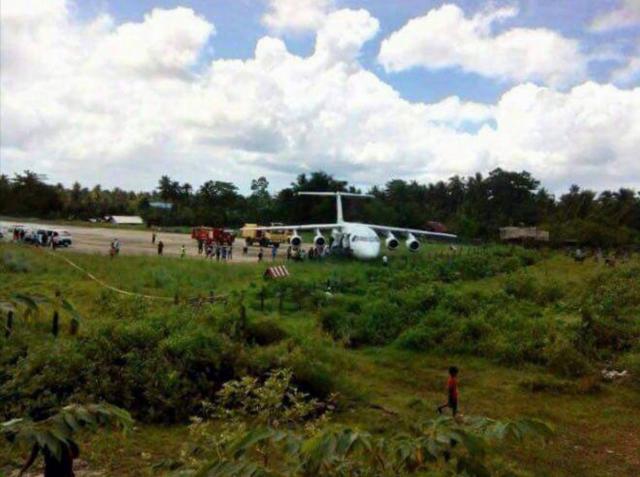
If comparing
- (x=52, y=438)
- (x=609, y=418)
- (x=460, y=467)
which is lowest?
(x=609, y=418)

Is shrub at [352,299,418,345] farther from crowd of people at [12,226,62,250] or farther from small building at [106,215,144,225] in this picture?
small building at [106,215,144,225]

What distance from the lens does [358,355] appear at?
15.8 meters

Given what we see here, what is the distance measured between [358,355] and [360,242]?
1891 centimetres

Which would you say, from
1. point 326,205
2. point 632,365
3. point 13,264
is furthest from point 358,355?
point 326,205

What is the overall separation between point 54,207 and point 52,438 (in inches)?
3543

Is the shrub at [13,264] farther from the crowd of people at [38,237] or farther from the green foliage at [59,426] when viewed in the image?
the green foliage at [59,426]

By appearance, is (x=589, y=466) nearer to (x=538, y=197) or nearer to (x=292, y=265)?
(x=292, y=265)

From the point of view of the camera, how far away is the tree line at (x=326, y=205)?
72125 mm

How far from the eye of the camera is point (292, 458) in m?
2.67

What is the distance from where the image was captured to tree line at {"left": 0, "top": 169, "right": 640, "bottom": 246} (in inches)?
2840

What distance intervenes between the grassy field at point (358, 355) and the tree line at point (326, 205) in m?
46.9

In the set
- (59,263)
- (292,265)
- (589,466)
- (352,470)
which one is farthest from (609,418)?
(59,263)

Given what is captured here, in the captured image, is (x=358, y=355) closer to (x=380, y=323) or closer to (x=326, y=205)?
(x=380, y=323)

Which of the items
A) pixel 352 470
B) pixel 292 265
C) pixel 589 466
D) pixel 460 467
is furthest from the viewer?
pixel 292 265
